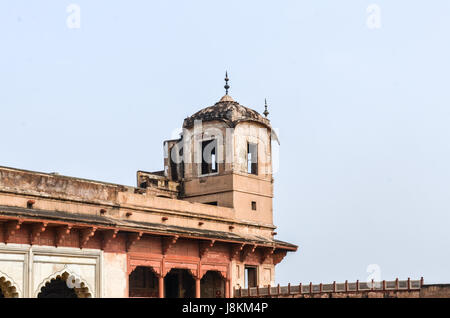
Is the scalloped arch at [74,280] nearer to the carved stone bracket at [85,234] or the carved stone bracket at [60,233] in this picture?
the carved stone bracket at [60,233]

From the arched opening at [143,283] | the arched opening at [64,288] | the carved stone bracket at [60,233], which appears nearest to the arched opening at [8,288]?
the arched opening at [64,288]

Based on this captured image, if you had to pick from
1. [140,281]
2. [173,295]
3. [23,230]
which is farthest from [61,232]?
[173,295]

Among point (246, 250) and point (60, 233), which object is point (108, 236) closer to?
point (60, 233)

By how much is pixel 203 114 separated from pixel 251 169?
306 cm

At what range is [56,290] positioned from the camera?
32094 mm

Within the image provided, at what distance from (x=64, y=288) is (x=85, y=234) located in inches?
114

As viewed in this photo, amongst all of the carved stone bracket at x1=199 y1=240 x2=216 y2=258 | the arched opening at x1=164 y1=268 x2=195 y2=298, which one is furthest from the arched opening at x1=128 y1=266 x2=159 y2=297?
the carved stone bracket at x1=199 y1=240 x2=216 y2=258

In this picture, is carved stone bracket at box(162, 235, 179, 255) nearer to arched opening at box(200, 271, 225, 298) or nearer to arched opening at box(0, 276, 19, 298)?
Answer: arched opening at box(200, 271, 225, 298)

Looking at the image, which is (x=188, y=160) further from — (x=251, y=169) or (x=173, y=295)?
(x=173, y=295)

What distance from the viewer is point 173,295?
3716 centimetres

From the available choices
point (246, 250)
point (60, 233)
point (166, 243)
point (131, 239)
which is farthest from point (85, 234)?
point (246, 250)

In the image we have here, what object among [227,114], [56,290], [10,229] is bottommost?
[56,290]

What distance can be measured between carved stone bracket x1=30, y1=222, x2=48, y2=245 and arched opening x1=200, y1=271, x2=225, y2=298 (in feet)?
30.8

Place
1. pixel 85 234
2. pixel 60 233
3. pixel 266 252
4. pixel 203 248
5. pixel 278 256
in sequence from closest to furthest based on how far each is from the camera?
1. pixel 60 233
2. pixel 85 234
3. pixel 203 248
4. pixel 266 252
5. pixel 278 256
